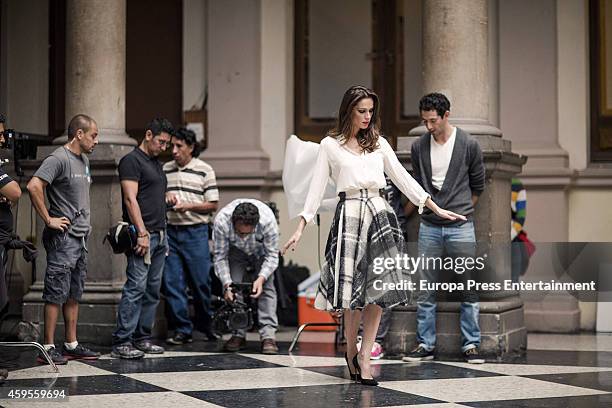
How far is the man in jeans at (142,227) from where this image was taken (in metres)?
9.04

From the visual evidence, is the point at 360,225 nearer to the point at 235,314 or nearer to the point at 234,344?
the point at 235,314

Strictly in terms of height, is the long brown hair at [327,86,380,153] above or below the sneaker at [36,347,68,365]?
above

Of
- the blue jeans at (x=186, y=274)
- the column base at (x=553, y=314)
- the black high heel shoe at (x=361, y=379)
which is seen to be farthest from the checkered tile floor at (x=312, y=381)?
the column base at (x=553, y=314)

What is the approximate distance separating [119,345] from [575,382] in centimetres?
343

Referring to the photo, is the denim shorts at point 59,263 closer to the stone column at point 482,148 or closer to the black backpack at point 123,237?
the black backpack at point 123,237

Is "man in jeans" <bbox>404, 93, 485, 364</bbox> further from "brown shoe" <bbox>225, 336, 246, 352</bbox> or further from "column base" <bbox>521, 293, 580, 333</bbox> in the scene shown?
"column base" <bbox>521, 293, 580, 333</bbox>

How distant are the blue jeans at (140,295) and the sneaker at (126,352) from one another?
0.07 m

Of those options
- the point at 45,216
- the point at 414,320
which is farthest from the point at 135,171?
the point at 414,320

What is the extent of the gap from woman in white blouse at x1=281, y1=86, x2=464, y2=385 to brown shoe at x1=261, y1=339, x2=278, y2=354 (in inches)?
67.2

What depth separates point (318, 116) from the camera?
12.6 metres

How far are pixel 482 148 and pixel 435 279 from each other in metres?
1.08

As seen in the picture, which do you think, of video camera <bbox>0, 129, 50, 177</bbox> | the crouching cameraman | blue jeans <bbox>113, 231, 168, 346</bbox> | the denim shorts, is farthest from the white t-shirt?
video camera <bbox>0, 129, 50, 177</bbox>

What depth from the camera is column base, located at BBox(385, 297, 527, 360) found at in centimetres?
890

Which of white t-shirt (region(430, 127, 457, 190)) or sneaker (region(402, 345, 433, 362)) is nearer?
white t-shirt (region(430, 127, 457, 190))
